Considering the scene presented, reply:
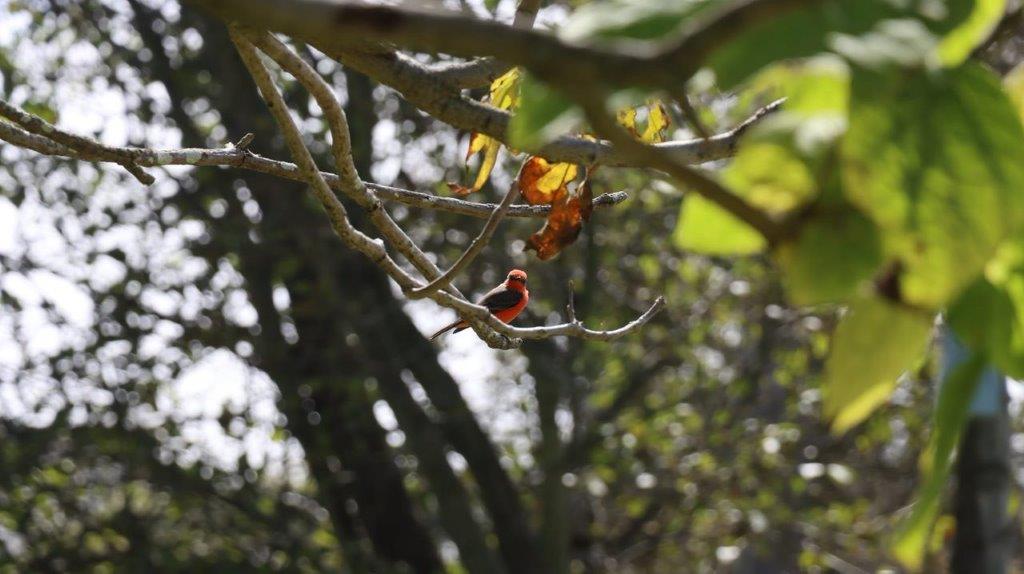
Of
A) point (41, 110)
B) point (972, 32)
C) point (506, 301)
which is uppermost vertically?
point (41, 110)

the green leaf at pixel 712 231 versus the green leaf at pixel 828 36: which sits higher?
the green leaf at pixel 828 36

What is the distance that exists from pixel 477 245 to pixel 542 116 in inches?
48.3

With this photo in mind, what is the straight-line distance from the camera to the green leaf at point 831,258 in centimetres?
48

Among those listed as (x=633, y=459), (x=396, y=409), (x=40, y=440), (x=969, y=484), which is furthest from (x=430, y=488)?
(x=969, y=484)

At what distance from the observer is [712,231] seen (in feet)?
1.68

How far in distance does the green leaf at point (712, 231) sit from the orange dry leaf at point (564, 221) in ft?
4.24

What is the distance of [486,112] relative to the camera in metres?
1.29

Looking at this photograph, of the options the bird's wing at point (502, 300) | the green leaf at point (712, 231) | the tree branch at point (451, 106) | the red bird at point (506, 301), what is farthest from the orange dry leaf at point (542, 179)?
the bird's wing at point (502, 300)

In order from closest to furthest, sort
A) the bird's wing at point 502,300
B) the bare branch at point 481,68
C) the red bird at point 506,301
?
the bare branch at point 481,68
the red bird at point 506,301
the bird's wing at point 502,300

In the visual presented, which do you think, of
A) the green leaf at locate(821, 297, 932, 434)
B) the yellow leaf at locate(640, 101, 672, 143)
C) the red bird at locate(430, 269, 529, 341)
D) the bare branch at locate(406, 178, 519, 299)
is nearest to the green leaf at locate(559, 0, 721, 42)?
the green leaf at locate(821, 297, 932, 434)

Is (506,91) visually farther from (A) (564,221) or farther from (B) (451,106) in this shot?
(B) (451,106)

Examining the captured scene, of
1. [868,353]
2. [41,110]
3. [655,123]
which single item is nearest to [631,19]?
[868,353]

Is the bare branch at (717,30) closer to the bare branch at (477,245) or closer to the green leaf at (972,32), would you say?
the green leaf at (972,32)

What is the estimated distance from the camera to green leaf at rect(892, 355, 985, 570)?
52 cm
